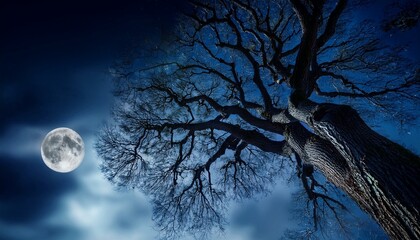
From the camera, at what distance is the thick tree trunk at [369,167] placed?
2.65 meters

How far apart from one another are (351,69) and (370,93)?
106 centimetres

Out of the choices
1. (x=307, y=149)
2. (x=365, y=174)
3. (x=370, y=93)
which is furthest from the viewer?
(x=370, y=93)

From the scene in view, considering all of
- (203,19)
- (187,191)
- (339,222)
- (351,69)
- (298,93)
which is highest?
(203,19)

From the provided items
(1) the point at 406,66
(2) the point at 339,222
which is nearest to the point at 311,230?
(2) the point at 339,222

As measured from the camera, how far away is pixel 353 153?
3.40 meters

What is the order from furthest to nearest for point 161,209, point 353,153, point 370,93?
point 161,209 < point 370,93 < point 353,153

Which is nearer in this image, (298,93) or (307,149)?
(307,149)

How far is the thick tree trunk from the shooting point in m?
2.65

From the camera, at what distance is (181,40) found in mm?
8602

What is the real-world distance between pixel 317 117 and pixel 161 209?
6.95 metres

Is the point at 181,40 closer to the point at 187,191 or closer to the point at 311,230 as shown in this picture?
the point at 187,191

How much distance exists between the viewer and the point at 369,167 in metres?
3.12

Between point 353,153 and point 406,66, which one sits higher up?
point 406,66

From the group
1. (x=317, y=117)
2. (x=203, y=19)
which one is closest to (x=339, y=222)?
(x=317, y=117)
